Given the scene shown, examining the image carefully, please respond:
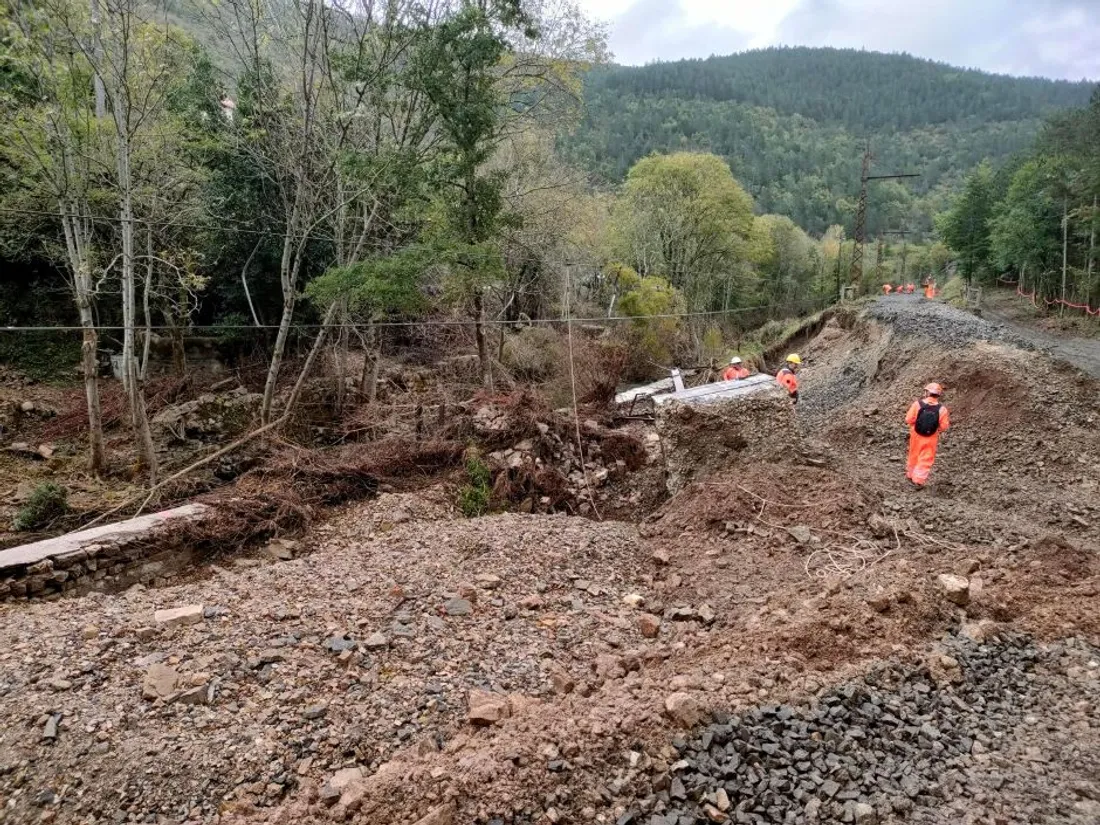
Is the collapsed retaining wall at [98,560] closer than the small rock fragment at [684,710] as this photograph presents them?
No

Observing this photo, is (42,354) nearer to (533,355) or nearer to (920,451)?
(533,355)

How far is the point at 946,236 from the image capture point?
42.6m

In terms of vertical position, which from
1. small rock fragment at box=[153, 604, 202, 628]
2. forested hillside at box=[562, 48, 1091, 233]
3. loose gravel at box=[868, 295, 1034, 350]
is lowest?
small rock fragment at box=[153, 604, 202, 628]

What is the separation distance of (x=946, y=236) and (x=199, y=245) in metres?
45.7

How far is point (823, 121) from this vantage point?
468 ft

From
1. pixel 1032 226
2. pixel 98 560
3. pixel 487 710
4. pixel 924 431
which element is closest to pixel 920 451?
pixel 924 431

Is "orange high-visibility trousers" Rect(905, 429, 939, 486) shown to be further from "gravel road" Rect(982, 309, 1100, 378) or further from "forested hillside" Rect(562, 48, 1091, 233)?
"forested hillside" Rect(562, 48, 1091, 233)

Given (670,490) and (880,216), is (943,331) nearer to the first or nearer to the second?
(670,490)

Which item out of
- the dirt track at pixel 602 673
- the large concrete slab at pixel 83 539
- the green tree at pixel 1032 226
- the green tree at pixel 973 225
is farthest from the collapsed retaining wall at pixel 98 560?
the green tree at pixel 973 225

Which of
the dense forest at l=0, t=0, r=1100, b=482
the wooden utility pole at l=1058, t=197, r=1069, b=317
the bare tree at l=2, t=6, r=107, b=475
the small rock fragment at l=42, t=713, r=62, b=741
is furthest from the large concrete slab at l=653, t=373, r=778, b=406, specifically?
the wooden utility pole at l=1058, t=197, r=1069, b=317

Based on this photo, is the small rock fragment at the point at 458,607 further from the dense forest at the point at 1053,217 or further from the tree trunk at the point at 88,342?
the dense forest at the point at 1053,217

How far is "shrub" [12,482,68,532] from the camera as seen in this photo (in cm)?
871

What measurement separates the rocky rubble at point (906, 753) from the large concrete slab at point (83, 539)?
6.81 meters

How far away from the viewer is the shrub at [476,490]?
9039 mm
